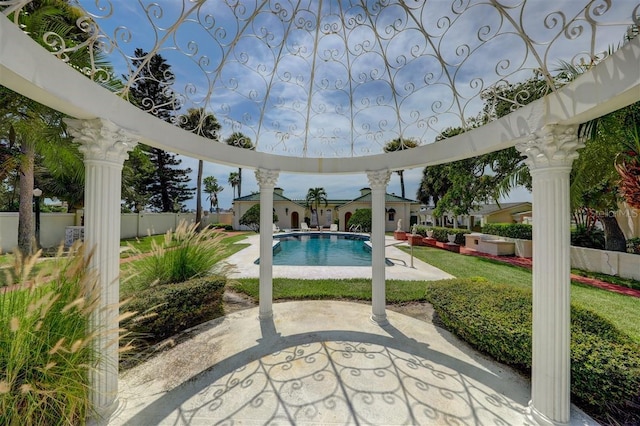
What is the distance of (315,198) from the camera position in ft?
118

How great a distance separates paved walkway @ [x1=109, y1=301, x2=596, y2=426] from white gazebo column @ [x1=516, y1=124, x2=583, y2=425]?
0.43 metres

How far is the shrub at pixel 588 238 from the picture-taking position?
12.0 m

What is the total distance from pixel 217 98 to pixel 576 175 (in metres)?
10.1

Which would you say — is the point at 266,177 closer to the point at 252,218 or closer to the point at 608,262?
the point at 608,262

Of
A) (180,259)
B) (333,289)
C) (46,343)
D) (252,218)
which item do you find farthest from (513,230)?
(252,218)

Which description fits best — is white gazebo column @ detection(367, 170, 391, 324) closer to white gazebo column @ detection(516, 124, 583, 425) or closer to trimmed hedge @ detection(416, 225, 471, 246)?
white gazebo column @ detection(516, 124, 583, 425)

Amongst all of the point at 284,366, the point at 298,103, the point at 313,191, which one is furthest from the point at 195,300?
the point at 313,191

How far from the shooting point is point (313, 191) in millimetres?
35719

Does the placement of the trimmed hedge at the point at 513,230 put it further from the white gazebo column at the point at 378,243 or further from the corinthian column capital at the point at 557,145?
the corinthian column capital at the point at 557,145

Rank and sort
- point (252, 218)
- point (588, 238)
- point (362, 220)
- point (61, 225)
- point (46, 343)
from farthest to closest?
point (252, 218) → point (362, 220) → point (61, 225) → point (588, 238) → point (46, 343)

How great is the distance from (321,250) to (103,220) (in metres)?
16.9

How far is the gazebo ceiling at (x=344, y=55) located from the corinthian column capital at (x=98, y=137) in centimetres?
50

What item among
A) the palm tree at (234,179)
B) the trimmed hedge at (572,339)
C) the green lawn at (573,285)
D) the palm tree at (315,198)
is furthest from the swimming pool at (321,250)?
the palm tree at (234,179)

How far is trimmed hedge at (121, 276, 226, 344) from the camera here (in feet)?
13.7
